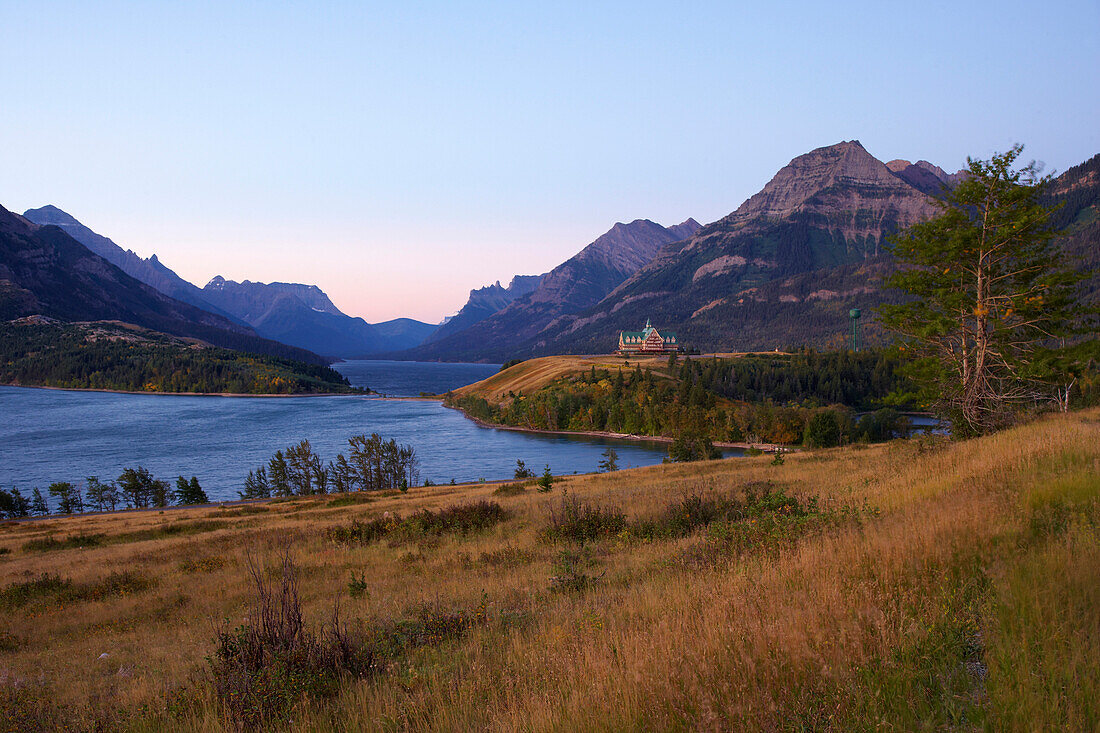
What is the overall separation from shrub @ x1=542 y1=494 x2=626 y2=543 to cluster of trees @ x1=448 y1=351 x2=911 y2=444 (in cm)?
10493

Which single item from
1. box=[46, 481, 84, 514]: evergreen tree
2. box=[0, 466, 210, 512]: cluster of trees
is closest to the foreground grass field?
box=[0, 466, 210, 512]: cluster of trees

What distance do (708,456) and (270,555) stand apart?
227 feet

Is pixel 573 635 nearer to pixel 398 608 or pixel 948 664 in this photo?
pixel 948 664

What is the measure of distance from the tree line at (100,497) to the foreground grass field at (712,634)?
68161mm

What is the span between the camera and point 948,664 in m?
4.32

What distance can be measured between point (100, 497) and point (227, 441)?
52.8m

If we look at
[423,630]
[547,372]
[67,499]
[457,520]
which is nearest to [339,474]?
[67,499]

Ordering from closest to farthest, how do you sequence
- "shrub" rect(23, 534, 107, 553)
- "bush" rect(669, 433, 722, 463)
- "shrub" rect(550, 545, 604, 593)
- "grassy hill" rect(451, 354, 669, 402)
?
"shrub" rect(550, 545, 604, 593) → "shrub" rect(23, 534, 107, 553) → "bush" rect(669, 433, 722, 463) → "grassy hill" rect(451, 354, 669, 402)

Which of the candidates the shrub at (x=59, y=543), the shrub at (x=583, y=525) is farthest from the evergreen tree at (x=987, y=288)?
the shrub at (x=59, y=543)

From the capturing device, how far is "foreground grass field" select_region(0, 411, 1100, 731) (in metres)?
4.02

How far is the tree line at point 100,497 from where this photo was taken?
6831 centimetres

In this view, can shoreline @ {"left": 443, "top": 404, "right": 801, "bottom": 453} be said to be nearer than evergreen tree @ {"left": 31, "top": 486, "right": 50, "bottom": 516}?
No

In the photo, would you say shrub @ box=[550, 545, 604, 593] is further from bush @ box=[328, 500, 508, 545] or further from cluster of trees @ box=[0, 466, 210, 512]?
cluster of trees @ box=[0, 466, 210, 512]

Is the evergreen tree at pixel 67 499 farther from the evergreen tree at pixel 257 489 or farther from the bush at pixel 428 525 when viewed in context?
the bush at pixel 428 525
